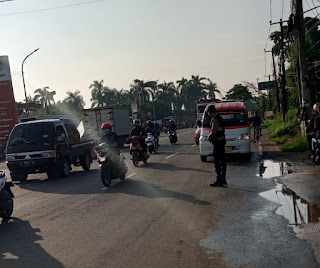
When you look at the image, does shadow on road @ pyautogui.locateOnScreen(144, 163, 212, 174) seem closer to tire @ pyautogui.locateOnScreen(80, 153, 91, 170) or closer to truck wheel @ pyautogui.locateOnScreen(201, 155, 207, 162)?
truck wheel @ pyautogui.locateOnScreen(201, 155, 207, 162)

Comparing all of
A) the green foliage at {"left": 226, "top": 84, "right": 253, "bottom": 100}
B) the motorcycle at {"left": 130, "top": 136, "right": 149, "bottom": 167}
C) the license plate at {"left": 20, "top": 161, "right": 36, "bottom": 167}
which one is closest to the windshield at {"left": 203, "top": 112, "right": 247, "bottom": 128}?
the motorcycle at {"left": 130, "top": 136, "right": 149, "bottom": 167}

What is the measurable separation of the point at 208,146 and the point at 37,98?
242 ft

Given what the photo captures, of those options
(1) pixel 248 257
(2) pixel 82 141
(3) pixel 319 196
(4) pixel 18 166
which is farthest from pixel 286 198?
(2) pixel 82 141

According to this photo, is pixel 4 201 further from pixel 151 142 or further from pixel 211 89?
pixel 211 89

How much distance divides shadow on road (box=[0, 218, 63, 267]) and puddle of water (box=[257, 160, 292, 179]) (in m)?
6.83

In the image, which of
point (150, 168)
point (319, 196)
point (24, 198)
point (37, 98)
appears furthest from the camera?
point (37, 98)

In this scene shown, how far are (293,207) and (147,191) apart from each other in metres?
3.89

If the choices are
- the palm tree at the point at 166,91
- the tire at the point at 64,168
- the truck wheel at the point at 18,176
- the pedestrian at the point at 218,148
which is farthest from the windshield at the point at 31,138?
the palm tree at the point at 166,91

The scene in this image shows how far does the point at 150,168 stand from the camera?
51.9 ft

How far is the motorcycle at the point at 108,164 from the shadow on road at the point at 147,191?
0.31 metres

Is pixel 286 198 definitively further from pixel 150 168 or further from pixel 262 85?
pixel 262 85

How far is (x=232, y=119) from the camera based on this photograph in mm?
16641

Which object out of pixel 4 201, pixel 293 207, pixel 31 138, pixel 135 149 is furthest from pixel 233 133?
pixel 4 201

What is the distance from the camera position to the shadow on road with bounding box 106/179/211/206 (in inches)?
370
